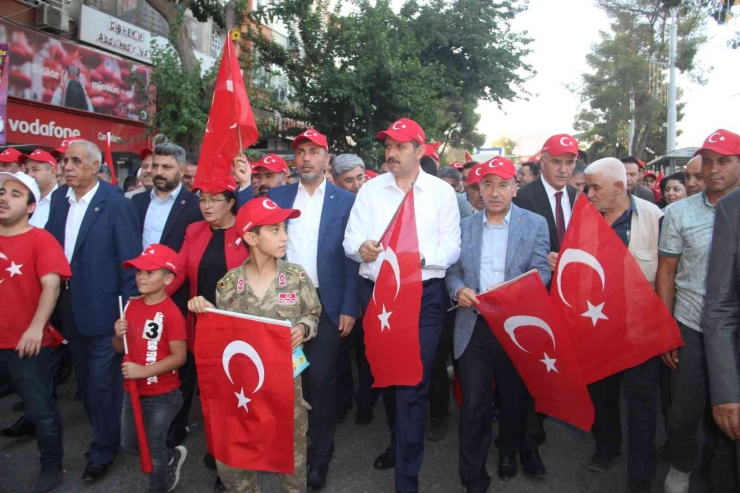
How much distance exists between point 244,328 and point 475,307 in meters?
1.49

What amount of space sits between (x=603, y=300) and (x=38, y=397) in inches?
145

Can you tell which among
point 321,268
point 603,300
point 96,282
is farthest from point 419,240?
point 96,282

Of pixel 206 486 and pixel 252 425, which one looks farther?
pixel 206 486

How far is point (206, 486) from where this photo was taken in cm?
394

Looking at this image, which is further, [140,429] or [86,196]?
[86,196]

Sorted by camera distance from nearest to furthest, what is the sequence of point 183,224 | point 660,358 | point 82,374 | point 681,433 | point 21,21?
point 681,433 < point 660,358 < point 82,374 < point 183,224 < point 21,21

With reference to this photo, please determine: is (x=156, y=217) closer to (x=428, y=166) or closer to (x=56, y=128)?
(x=428, y=166)

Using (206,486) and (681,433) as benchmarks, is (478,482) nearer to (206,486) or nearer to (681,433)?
(681,433)

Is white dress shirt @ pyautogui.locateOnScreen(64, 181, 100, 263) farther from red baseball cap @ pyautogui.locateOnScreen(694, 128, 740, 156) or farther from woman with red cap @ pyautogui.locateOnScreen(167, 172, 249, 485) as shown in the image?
red baseball cap @ pyautogui.locateOnScreen(694, 128, 740, 156)

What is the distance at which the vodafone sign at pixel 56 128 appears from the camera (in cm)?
1349

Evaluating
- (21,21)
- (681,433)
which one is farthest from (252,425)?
(21,21)

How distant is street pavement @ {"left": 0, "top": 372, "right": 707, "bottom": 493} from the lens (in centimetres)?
390

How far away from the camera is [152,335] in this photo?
3.61 meters

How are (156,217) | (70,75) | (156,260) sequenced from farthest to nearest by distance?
(70,75) < (156,217) < (156,260)
